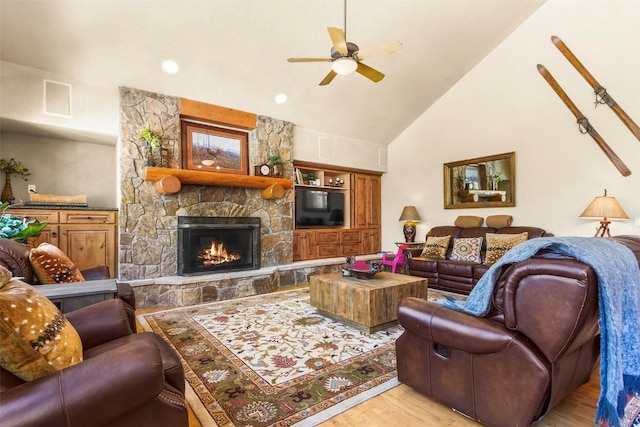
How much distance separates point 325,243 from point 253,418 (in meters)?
4.59

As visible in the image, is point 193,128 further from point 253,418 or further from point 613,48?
point 613,48

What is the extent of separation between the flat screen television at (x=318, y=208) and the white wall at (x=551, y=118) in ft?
6.20

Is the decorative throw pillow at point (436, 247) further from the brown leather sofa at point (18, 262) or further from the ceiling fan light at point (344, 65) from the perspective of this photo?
the brown leather sofa at point (18, 262)

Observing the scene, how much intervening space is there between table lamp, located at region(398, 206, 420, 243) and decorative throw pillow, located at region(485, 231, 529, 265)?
1779mm

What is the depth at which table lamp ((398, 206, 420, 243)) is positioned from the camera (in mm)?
6281

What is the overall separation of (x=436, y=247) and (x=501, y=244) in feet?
3.20

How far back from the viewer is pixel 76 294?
1.89 m

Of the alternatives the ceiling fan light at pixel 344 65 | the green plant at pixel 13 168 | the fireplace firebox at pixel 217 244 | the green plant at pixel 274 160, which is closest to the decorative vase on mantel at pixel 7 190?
the green plant at pixel 13 168

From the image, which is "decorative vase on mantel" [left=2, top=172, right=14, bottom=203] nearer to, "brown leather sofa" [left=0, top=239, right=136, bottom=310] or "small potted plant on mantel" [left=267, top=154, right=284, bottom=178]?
"brown leather sofa" [left=0, top=239, right=136, bottom=310]

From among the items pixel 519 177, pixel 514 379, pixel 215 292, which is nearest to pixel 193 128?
pixel 215 292

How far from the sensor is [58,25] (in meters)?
3.26

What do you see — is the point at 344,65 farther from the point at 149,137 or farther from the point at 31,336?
the point at 31,336

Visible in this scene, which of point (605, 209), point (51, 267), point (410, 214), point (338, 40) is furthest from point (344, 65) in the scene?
point (410, 214)

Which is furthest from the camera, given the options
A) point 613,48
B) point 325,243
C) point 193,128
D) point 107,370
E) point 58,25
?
point 325,243
